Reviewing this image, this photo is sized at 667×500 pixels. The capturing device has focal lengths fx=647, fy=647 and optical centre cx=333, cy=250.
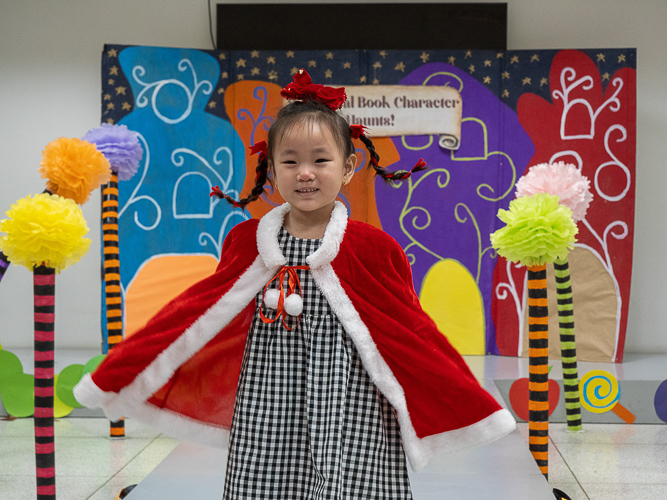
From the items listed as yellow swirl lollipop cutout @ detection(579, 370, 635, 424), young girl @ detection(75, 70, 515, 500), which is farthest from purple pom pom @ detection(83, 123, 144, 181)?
yellow swirl lollipop cutout @ detection(579, 370, 635, 424)

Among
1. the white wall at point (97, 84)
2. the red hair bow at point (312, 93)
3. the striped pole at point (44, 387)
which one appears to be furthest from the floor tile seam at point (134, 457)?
the white wall at point (97, 84)

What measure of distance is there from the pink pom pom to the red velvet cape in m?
1.14

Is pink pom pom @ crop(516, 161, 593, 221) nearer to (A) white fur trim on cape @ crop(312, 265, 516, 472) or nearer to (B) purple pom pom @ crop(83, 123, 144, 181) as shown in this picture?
(A) white fur trim on cape @ crop(312, 265, 516, 472)

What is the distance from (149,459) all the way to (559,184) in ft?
6.31

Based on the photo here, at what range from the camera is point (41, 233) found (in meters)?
1.78

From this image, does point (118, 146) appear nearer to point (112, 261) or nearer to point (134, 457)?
point (112, 261)

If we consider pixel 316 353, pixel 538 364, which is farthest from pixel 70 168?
pixel 538 364

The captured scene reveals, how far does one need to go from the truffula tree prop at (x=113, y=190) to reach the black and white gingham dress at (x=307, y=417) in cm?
154

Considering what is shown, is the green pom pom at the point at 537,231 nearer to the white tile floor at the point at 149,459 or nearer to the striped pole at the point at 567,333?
the striped pole at the point at 567,333

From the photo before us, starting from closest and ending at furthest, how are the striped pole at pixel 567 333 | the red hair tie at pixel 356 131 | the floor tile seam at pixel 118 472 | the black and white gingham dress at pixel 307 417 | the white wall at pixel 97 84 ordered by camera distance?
1. the black and white gingham dress at pixel 307 417
2. the red hair tie at pixel 356 131
3. the floor tile seam at pixel 118 472
4. the striped pole at pixel 567 333
5. the white wall at pixel 97 84

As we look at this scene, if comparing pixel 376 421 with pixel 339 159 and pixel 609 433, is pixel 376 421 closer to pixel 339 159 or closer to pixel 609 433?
pixel 339 159

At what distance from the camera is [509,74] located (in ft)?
14.1

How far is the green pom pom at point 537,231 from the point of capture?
2033 mm

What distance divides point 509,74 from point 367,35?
A: 39.4 inches
